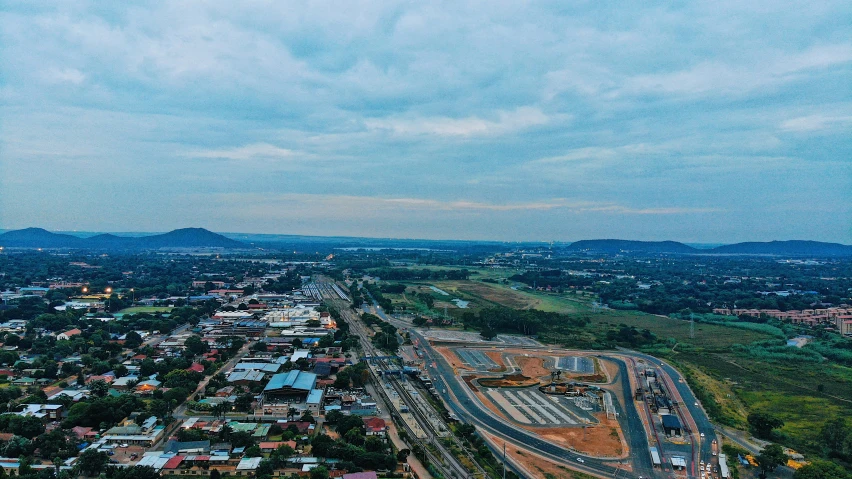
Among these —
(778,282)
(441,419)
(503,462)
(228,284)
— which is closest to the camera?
(503,462)

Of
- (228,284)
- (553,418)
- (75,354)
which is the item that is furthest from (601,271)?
(75,354)

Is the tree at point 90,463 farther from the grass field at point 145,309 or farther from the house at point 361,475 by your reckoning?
the grass field at point 145,309

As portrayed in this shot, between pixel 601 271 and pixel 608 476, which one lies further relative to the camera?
pixel 601 271

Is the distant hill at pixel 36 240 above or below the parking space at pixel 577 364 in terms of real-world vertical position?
above

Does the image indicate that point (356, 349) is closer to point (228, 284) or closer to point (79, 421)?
point (79, 421)

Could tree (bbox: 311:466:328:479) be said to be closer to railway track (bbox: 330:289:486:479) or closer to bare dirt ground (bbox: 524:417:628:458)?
railway track (bbox: 330:289:486:479)

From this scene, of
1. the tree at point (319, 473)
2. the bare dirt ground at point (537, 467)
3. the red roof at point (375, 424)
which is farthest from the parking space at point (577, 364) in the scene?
the tree at point (319, 473)
